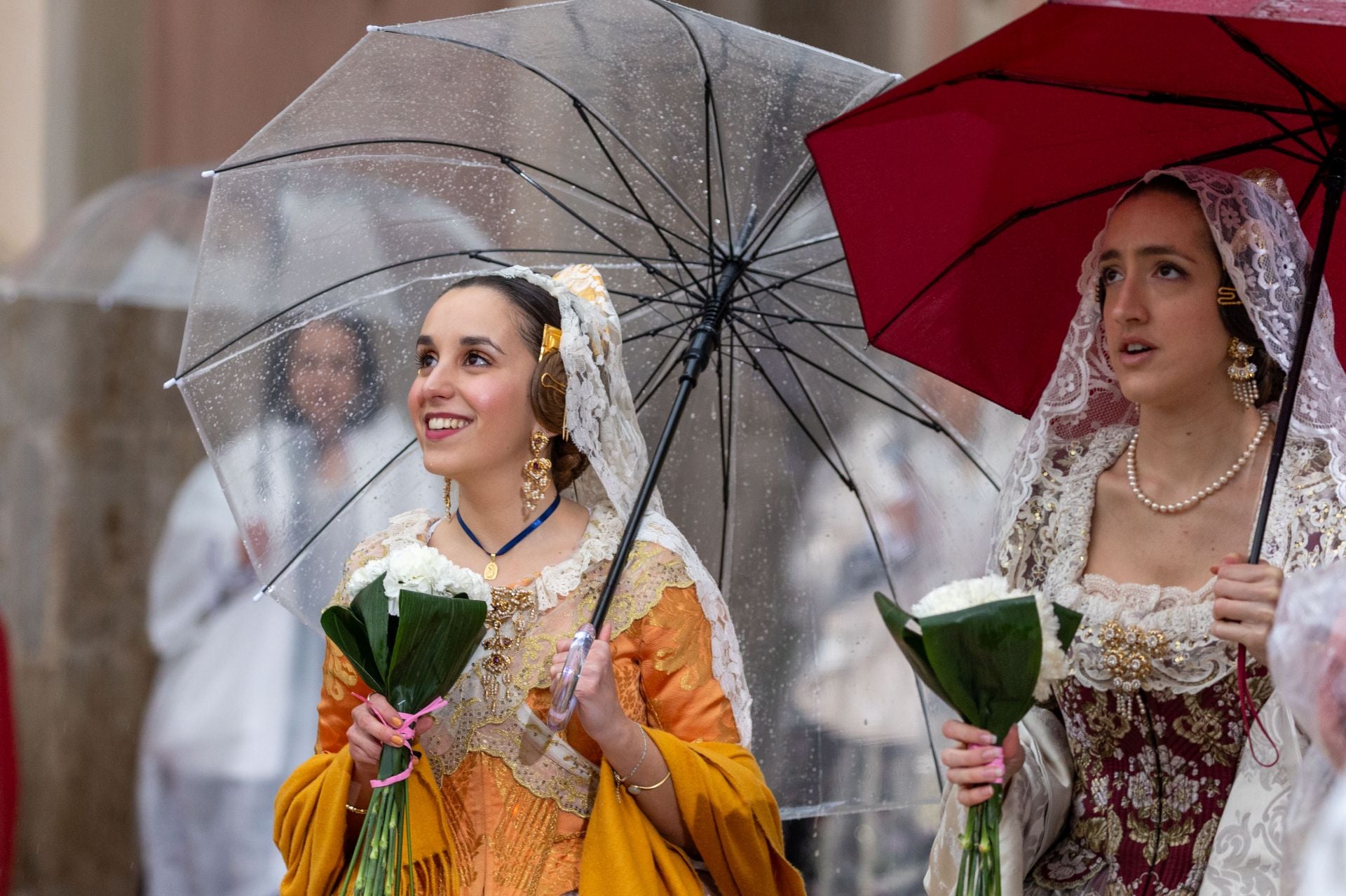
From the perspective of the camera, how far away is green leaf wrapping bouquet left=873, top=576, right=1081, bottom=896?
2.44m

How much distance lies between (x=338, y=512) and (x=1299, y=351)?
75.4 inches

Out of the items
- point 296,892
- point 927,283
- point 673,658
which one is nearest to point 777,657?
point 673,658

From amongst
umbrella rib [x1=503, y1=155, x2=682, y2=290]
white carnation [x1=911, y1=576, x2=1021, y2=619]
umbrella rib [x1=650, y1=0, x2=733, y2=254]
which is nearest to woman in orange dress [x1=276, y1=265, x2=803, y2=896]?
umbrella rib [x1=503, y1=155, x2=682, y2=290]

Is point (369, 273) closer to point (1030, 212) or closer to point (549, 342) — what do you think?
point (549, 342)

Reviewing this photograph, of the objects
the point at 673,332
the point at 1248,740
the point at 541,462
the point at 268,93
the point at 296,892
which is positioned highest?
the point at 268,93

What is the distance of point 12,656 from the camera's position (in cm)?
694

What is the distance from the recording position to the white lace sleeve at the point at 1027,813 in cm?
281

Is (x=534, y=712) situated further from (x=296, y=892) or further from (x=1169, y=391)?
(x=1169, y=391)

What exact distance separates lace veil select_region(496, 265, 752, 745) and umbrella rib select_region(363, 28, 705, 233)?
0.25m

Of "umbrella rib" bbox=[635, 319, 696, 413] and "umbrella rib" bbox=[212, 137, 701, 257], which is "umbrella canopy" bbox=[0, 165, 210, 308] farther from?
"umbrella rib" bbox=[635, 319, 696, 413]

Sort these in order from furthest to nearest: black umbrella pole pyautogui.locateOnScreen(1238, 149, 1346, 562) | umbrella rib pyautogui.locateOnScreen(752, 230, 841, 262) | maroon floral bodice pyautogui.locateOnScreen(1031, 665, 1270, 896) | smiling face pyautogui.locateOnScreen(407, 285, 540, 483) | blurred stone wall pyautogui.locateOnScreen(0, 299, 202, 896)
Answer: blurred stone wall pyautogui.locateOnScreen(0, 299, 202, 896)
umbrella rib pyautogui.locateOnScreen(752, 230, 841, 262)
smiling face pyautogui.locateOnScreen(407, 285, 540, 483)
maroon floral bodice pyautogui.locateOnScreen(1031, 665, 1270, 896)
black umbrella pole pyautogui.locateOnScreen(1238, 149, 1346, 562)

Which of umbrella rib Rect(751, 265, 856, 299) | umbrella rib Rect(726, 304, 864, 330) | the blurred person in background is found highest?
umbrella rib Rect(751, 265, 856, 299)

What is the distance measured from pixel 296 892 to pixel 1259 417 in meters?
1.91

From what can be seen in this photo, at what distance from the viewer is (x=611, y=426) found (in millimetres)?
3184
